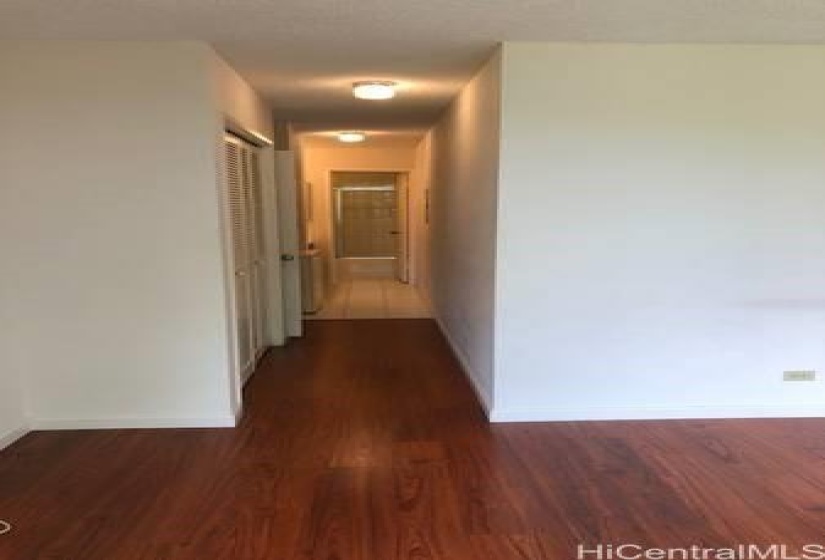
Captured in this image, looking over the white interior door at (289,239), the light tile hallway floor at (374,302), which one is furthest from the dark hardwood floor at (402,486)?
the light tile hallway floor at (374,302)

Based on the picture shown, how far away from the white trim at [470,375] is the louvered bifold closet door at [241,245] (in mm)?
1689

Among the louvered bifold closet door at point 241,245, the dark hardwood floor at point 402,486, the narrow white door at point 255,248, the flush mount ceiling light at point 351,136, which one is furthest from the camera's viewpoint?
the flush mount ceiling light at point 351,136

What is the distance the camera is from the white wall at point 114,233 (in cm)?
321

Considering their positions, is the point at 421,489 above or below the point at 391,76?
below

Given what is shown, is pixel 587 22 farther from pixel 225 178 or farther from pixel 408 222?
pixel 408 222

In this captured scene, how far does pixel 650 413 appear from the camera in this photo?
3621 mm

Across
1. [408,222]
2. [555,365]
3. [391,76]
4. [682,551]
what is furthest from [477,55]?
[408,222]

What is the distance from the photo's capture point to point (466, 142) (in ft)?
14.6

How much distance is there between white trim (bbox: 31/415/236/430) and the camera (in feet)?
11.4

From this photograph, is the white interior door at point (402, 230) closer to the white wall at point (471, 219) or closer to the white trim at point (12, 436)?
the white wall at point (471, 219)

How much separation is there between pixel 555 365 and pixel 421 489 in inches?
49.7

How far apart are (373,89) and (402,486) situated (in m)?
2.82

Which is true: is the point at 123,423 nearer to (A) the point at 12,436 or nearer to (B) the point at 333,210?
(A) the point at 12,436

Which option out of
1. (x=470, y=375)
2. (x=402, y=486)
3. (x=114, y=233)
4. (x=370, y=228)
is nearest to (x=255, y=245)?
(x=114, y=233)
